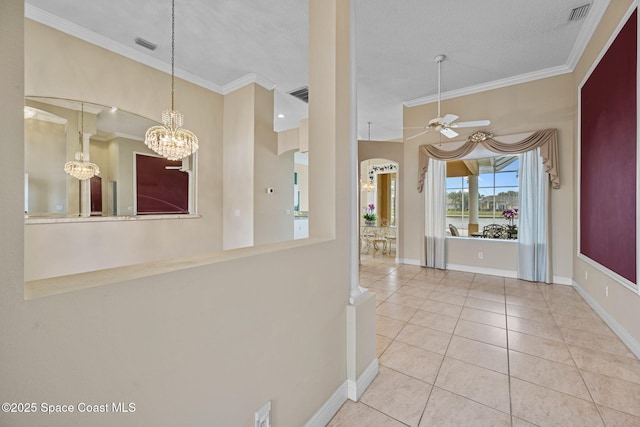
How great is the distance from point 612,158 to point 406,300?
108 inches

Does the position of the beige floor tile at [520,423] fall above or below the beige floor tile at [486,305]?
below

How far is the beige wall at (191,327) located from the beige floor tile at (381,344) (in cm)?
66

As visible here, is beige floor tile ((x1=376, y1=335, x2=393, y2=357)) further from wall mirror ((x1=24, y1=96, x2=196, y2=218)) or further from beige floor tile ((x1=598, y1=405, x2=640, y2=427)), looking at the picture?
wall mirror ((x1=24, y1=96, x2=196, y2=218))

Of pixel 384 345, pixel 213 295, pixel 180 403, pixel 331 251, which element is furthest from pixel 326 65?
pixel 384 345

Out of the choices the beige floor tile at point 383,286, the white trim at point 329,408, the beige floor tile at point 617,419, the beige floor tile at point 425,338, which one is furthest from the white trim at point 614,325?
the white trim at point 329,408

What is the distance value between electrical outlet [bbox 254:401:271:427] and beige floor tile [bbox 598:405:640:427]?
2.02 meters

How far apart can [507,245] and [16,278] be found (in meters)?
5.91

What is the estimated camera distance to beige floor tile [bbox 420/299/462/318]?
320cm

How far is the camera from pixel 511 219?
514cm

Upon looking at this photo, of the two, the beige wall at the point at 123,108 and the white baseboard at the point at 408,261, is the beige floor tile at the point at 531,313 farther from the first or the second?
the beige wall at the point at 123,108

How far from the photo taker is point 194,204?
4699mm

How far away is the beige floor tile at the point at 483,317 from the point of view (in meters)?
2.93

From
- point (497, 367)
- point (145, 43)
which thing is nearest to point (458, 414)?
point (497, 367)

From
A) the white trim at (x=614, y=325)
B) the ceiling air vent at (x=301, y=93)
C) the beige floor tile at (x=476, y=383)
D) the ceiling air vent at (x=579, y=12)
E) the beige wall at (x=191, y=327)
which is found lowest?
the beige floor tile at (x=476, y=383)
